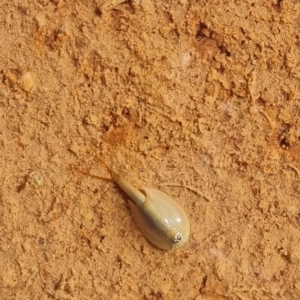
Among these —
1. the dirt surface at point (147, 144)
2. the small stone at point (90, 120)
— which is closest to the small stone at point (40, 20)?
the dirt surface at point (147, 144)

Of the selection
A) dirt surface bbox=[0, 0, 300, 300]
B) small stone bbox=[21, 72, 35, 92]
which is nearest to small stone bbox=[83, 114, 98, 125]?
dirt surface bbox=[0, 0, 300, 300]

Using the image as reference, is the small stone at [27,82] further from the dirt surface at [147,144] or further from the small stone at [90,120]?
the small stone at [90,120]

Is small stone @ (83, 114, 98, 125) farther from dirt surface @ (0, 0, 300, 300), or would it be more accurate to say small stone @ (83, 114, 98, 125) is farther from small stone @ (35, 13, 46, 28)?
small stone @ (35, 13, 46, 28)

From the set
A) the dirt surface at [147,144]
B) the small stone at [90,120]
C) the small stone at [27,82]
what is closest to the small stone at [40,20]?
the dirt surface at [147,144]

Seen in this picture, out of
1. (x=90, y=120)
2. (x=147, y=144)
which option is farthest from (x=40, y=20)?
(x=147, y=144)

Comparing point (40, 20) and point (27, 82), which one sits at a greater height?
point (40, 20)

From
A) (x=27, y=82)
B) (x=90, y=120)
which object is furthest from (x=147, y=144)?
(x=27, y=82)

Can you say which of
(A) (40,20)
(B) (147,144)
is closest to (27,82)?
(A) (40,20)

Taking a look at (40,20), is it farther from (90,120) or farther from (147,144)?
(147,144)

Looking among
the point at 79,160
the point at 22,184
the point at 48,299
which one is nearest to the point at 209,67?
the point at 79,160

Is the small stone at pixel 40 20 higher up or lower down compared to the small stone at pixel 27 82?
higher up
